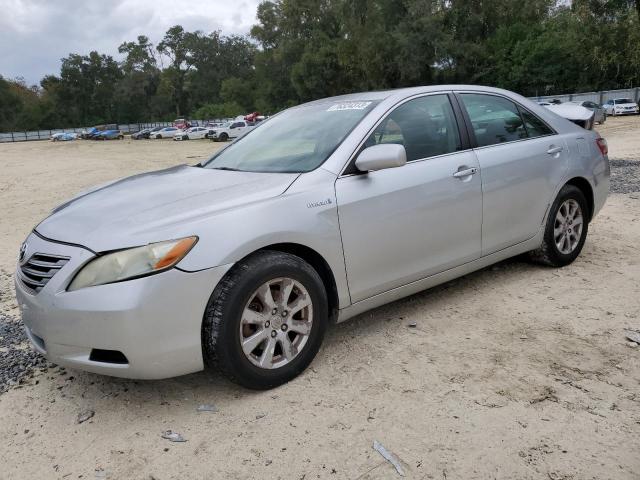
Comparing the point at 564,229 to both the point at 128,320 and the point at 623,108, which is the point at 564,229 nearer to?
the point at 128,320

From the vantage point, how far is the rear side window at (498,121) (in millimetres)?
4113

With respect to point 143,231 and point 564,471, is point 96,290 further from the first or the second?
point 564,471

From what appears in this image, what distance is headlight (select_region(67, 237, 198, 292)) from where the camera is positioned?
2.59 metres

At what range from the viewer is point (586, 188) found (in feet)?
16.0

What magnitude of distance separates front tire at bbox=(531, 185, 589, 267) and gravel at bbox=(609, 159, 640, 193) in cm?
424

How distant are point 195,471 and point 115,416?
71cm

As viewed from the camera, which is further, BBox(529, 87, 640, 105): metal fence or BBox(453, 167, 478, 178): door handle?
BBox(529, 87, 640, 105): metal fence

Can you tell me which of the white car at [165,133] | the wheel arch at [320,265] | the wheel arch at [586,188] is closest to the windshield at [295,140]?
the wheel arch at [320,265]

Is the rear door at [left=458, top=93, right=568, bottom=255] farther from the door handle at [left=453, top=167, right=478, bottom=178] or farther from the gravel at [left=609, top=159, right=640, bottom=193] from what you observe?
the gravel at [left=609, top=159, right=640, bottom=193]

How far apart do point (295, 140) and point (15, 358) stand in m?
2.34

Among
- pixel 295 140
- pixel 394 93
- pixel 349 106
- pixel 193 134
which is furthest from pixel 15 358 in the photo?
pixel 193 134

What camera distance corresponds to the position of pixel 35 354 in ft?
11.9

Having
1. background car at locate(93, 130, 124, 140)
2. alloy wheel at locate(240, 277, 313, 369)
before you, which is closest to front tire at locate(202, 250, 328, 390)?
alloy wheel at locate(240, 277, 313, 369)

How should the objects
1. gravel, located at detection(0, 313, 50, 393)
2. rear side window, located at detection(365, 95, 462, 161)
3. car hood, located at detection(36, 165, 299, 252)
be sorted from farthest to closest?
rear side window, located at detection(365, 95, 462, 161) < gravel, located at detection(0, 313, 50, 393) < car hood, located at detection(36, 165, 299, 252)
